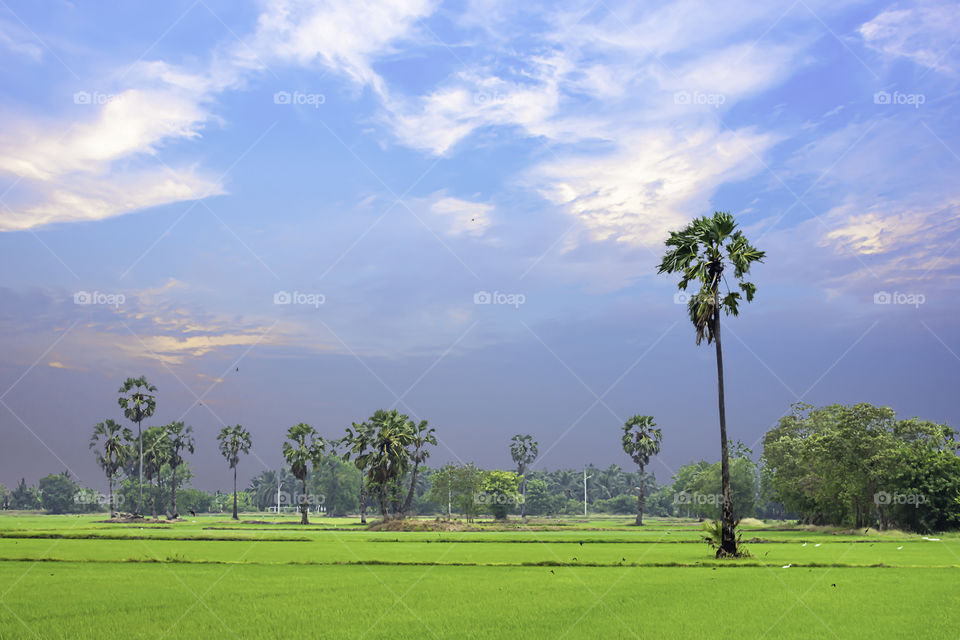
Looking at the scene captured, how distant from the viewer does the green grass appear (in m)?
14.9

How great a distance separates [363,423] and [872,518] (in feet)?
199

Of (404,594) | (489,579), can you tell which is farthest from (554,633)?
(489,579)

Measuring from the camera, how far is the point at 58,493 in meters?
190

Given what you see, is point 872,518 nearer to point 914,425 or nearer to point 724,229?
point 914,425

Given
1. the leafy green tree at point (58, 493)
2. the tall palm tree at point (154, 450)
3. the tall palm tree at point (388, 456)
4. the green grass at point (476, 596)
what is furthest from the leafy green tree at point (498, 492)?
the leafy green tree at point (58, 493)

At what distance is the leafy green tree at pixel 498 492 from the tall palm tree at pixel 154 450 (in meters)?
68.6

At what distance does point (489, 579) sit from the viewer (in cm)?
2455

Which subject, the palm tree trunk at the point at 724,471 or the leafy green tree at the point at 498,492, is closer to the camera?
the palm tree trunk at the point at 724,471

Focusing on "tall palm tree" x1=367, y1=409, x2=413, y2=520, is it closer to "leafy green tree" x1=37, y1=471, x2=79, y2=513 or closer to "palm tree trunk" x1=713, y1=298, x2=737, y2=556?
"palm tree trunk" x1=713, y1=298, x2=737, y2=556

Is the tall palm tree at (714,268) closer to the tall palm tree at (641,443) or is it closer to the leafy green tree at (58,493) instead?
the tall palm tree at (641,443)

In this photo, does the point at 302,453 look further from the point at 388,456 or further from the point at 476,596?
the point at 476,596

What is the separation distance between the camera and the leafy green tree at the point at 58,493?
615 ft

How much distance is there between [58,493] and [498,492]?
150 metres

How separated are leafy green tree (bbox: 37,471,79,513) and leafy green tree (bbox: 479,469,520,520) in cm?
14503
